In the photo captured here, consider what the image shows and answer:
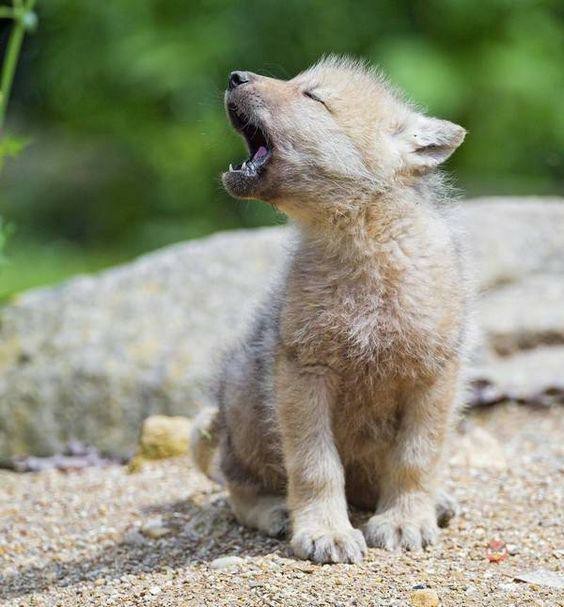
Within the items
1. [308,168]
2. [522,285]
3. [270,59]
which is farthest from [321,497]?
[270,59]

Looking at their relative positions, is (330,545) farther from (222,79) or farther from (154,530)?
(222,79)

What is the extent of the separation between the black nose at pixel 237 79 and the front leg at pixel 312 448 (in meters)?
1.13

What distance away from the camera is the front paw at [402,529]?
4492mm

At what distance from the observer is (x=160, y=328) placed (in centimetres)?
734

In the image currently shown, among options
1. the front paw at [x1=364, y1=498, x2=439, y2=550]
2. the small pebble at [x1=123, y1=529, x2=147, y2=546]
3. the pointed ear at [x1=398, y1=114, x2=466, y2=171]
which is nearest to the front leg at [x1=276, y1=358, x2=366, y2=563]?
the front paw at [x1=364, y1=498, x2=439, y2=550]

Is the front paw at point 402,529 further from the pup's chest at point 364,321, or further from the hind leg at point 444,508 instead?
the pup's chest at point 364,321

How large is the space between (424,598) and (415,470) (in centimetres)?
78

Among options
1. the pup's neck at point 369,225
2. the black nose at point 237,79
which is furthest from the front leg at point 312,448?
the black nose at point 237,79

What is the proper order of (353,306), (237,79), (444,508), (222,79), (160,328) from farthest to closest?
(222,79) → (160,328) → (444,508) → (237,79) → (353,306)

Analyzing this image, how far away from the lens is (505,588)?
4.02m

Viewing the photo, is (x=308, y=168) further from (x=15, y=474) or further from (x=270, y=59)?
(x=270, y=59)

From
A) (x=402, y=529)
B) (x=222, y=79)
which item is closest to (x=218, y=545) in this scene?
(x=402, y=529)

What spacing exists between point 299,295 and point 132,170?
1008 centimetres

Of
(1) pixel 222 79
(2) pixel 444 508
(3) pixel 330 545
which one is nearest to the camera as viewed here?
(3) pixel 330 545
